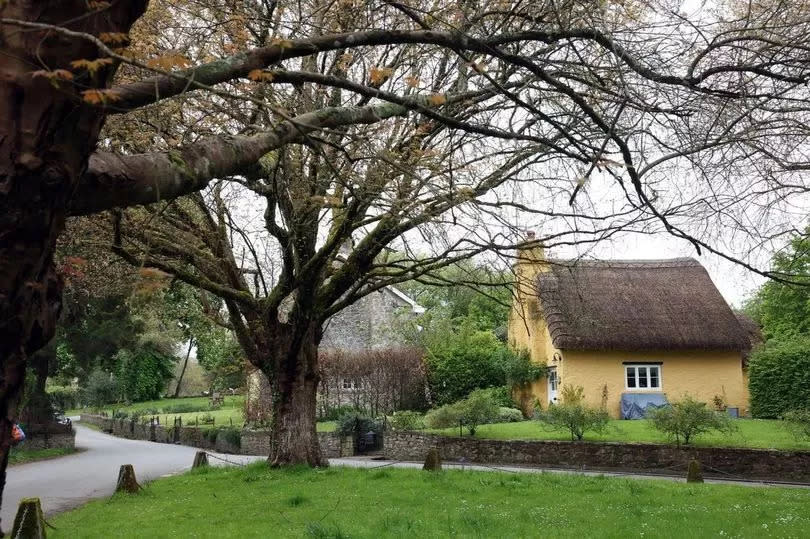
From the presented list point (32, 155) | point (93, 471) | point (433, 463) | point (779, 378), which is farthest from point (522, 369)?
point (32, 155)

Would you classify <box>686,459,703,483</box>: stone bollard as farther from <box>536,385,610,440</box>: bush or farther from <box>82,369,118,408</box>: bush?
<box>82,369,118,408</box>: bush

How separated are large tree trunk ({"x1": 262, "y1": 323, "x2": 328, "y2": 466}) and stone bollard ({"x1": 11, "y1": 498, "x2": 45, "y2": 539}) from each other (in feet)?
24.0

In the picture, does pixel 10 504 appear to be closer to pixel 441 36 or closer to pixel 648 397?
pixel 441 36

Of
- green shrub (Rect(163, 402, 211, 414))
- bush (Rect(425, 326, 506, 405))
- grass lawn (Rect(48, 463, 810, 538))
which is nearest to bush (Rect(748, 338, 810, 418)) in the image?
bush (Rect(425, 326, 506, 405))

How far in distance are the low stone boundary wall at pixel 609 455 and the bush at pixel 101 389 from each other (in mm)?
39028

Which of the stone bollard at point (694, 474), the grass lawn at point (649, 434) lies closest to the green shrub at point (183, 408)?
the grass lawn at point (649, 434)

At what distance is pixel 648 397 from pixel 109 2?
27.3 m

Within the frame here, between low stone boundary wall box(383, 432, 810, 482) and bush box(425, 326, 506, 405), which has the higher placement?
bush box(425, 326, 506, 405)

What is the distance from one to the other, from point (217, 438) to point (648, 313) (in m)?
18.5

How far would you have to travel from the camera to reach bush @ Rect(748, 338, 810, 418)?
2444 cm

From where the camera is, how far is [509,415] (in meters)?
29.1

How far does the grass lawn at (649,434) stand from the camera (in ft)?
60.7

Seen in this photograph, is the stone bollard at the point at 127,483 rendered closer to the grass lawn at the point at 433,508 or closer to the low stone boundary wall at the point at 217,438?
the grass lawn at the point at 433,508

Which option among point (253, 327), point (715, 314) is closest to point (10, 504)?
point (253, 327)
